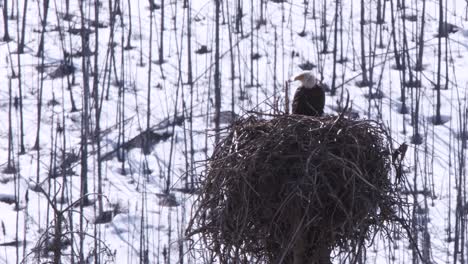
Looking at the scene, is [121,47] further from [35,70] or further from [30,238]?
[30,238]

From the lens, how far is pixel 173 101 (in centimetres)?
1769

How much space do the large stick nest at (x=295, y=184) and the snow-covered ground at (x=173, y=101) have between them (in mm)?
6551

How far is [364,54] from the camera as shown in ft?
60.7

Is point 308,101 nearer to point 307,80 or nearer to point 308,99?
point 308,99

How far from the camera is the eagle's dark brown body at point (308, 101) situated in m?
9.35

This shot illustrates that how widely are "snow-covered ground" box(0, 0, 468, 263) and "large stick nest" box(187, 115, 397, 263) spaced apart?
258 inches

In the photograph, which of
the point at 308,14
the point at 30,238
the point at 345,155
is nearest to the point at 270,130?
the point at 345,155

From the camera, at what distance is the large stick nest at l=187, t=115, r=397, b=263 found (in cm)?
784

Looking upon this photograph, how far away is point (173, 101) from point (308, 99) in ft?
27.5

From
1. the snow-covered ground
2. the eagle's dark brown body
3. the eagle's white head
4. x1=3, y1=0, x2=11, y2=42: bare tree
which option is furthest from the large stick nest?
x1=3, y1=0, x2=11, y2=42: bare tree

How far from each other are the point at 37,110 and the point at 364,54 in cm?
475

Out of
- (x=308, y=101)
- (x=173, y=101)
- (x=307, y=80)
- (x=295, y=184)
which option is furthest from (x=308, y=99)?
(x=173, y=101)

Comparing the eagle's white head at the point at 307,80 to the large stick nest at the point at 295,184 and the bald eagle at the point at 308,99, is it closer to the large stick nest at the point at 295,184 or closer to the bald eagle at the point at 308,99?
the bald eagle at the point at 308,99

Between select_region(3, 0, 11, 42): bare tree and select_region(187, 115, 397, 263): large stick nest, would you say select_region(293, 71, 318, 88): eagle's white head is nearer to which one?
select_region(187, 115, 397, 263): large stick nest
